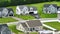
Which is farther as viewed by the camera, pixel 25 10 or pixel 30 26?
pixel 25 10

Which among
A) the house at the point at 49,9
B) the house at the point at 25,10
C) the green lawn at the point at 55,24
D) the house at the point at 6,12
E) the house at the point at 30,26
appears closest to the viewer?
the house at the point at 30,26

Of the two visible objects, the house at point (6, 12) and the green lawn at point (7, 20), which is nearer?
the green lawn at point (7, 20)

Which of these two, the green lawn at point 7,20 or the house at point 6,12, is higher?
the house at point 6,12

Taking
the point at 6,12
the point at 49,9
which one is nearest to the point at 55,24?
the point at 49,9

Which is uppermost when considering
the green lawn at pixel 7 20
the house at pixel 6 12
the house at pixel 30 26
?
the house at pixel 6 12

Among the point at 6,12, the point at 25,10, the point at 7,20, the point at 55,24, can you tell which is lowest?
the point at 55,24

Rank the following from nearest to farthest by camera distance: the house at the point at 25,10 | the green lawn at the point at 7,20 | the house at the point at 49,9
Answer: the green lawn at the point at 7,20 → the house at the point at 49,9 → the house at the point at 25,10

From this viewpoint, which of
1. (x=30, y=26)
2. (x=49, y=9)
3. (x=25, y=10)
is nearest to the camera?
(x=30, y=26)

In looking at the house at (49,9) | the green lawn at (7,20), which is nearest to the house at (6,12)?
the green lawn at (7,20)

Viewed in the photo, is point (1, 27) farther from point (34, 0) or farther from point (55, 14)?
point (34, 0)

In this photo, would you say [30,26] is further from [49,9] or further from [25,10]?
[49,9]

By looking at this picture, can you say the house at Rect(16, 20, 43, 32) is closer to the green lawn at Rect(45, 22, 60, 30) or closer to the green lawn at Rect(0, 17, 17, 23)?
the green lawn at Rect(45, 22, 60, 30)

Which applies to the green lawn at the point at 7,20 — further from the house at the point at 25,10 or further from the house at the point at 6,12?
the house at the point at 25,10

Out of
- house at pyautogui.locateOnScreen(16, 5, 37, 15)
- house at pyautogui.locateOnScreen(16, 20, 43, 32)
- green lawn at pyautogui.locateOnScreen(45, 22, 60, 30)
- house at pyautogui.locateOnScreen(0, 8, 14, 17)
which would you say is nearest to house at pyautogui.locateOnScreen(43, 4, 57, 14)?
house at pyautogui.locateOnScreen(16, 5, 37, 15)
